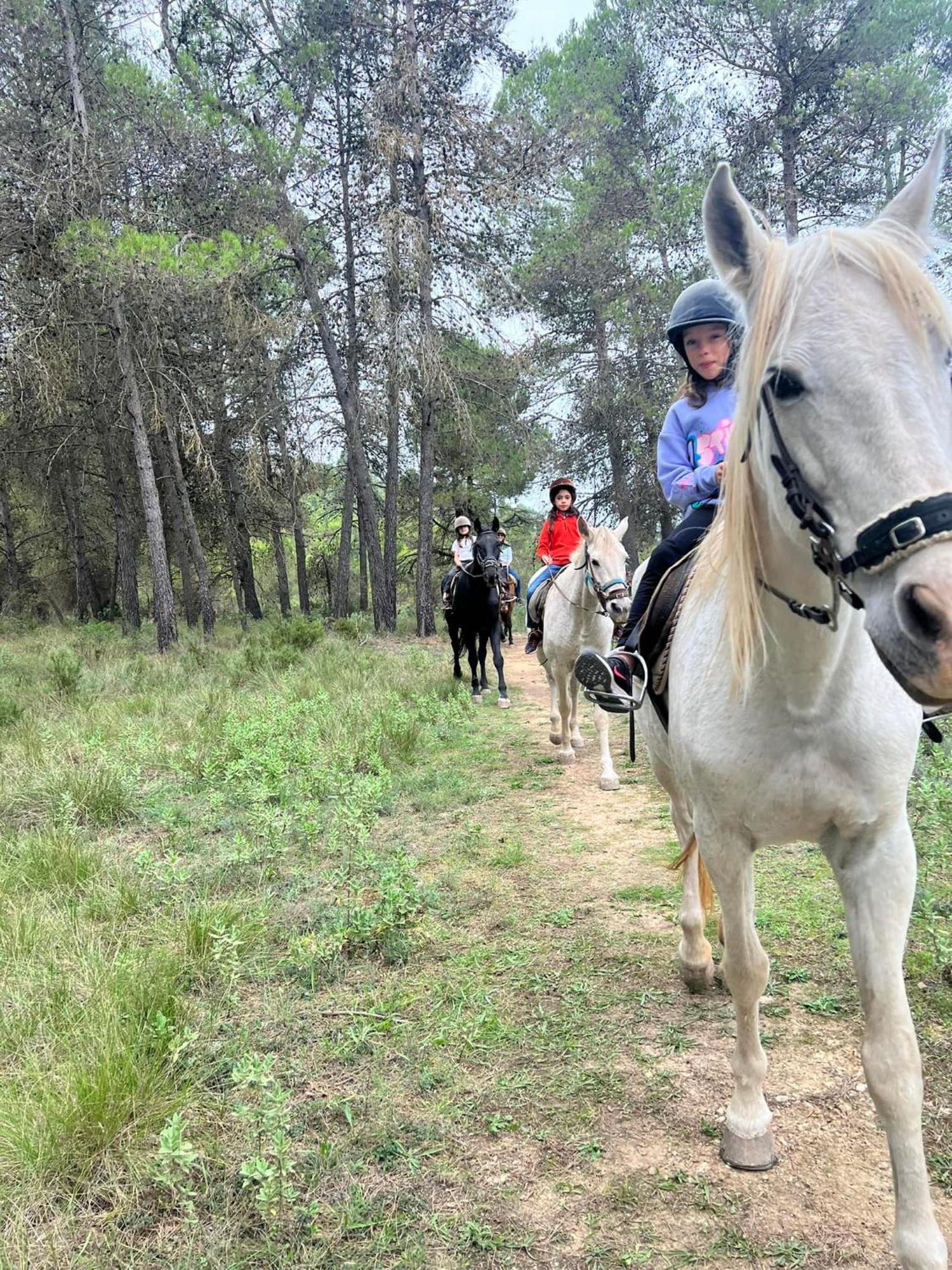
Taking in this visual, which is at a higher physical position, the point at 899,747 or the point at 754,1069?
the point at 899,747

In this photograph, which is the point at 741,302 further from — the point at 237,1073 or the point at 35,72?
the point at 35,72

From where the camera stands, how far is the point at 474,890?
4086 millimetres

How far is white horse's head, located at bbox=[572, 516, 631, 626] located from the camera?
603 cm

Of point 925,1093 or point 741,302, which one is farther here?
point 925,1093

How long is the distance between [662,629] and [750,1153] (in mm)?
1780

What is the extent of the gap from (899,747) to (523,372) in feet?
52.0

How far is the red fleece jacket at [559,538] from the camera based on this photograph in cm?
820

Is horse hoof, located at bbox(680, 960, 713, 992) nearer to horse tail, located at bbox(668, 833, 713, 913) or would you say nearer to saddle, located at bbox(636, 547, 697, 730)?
horse tail, located at bbox(668, 833, 713, 913)

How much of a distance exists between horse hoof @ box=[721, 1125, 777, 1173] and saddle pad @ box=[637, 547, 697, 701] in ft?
4.85

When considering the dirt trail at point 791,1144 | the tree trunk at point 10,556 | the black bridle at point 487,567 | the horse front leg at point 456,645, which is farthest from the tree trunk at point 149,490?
the dirt trail at point 791,1144

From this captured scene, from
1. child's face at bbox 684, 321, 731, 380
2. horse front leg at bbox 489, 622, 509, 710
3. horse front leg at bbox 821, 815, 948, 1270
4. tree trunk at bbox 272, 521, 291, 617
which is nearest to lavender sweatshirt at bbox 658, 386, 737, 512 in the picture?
child's face at bbox 684, 321, 731, 380

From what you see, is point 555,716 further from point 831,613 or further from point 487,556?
point 831,613

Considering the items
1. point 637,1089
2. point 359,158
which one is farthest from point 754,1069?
point 359,158

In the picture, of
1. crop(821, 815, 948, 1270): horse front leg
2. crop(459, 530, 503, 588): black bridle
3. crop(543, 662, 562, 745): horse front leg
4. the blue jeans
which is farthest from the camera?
crop(459, 530, 503, 588): black bridle
